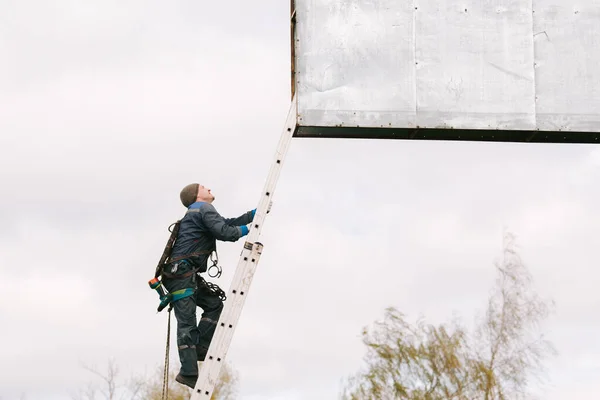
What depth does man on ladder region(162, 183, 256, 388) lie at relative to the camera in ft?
32.7

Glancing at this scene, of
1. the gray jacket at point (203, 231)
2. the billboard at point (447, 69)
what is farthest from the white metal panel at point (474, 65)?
the gray jacket at point (203, 231)

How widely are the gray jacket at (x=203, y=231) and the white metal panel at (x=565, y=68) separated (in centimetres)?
368

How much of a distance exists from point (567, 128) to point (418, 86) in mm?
1836

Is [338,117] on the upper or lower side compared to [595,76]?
lower

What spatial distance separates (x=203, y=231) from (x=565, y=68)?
4548 mm

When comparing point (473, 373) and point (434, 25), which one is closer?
point (434, 25)

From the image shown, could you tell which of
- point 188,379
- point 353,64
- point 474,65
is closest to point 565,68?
point 474,65

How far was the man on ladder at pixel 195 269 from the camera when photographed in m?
9.97

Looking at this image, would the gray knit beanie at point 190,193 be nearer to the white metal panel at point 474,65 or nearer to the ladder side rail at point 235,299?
the ladder side rail at point 235,299

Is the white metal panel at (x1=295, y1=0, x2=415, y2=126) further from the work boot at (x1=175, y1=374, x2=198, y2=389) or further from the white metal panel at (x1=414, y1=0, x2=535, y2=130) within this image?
the work boot at (x1=175, y1=374, x2=198, y2=389)

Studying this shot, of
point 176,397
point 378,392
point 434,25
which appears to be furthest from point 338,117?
point 176,397

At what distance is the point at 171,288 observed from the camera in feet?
33.1

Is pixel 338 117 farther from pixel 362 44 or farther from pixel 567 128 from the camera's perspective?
pixel 567 128

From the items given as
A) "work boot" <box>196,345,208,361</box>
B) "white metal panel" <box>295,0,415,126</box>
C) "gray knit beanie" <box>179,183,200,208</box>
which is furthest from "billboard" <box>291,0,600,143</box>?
"work boot" <box>196,345,208,361</box>
